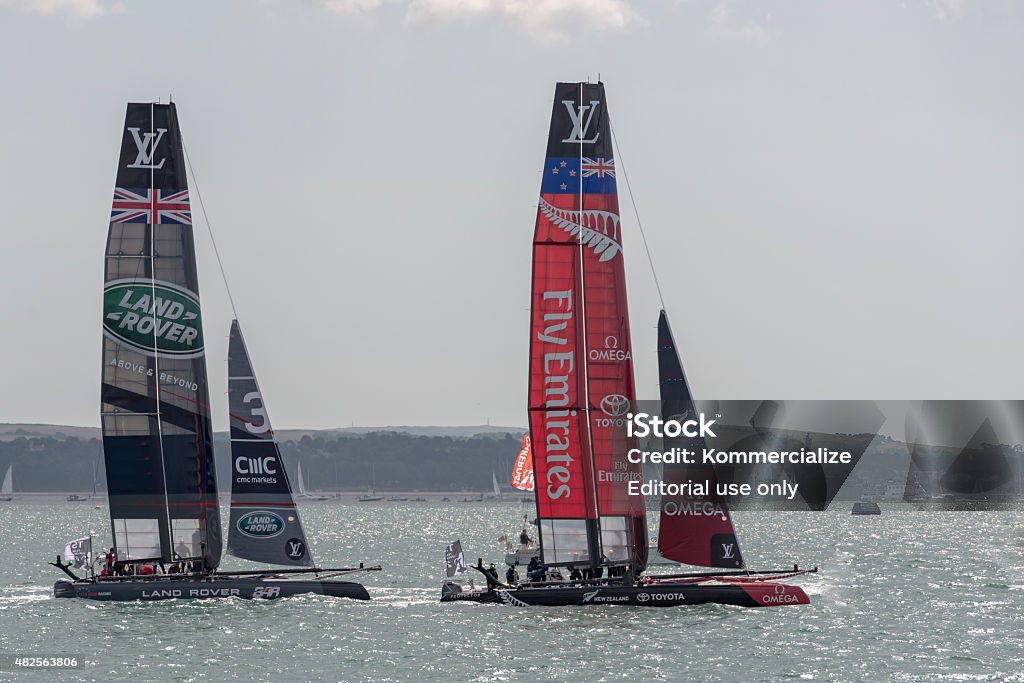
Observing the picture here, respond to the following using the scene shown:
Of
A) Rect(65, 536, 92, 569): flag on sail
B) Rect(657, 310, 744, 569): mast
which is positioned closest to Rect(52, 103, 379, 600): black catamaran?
Rect(65, 536, 92, 569): flag on sail

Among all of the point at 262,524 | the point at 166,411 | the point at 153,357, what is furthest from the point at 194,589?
the point at 153,357

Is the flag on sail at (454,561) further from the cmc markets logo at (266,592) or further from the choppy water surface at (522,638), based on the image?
the cmc markets logo at (266,592)

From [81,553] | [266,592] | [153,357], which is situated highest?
[153,357]

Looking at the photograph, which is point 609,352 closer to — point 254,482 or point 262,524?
point 254,482

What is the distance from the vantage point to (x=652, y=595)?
131 feet

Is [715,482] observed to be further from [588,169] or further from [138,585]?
[138,585]

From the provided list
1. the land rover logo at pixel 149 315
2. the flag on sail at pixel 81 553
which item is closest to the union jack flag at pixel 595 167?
the land rover logo at pixel 149 315

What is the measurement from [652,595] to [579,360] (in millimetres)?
5903

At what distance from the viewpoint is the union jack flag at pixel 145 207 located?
44.8 metres

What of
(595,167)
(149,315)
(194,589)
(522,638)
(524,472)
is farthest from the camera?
(524,472)

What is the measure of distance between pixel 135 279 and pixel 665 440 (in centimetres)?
1433

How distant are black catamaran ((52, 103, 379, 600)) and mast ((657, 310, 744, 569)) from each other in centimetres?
825

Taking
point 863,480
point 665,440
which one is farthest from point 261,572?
point 863,480

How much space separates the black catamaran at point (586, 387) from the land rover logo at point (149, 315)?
9564 mm
